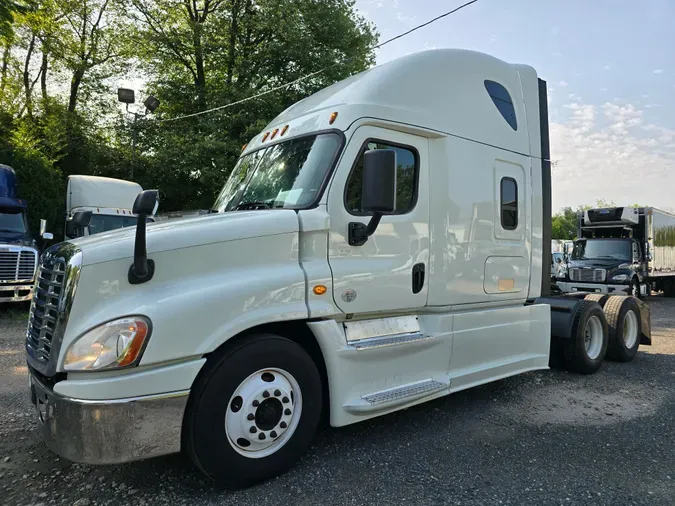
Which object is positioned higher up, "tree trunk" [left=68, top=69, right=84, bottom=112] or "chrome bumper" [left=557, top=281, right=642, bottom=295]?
"tree trunk" [left=68, top=69, right=84, bottom=112]

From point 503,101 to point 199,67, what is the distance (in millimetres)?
19913

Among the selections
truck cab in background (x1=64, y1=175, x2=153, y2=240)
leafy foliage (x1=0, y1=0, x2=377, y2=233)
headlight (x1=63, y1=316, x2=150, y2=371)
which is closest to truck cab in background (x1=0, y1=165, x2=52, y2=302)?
truck cab in background (x1=64, y1=175, x2=153, y2=240)

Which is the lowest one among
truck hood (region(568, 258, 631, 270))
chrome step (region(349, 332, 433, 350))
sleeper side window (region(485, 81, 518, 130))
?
chrome step (region(349, 332, 433, 350))

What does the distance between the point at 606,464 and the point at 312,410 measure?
7.39ft

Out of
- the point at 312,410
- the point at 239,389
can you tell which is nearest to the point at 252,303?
the point at 239,389

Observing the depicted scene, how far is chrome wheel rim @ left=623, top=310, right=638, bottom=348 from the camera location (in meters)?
7.10

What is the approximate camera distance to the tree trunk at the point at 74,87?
908 inches

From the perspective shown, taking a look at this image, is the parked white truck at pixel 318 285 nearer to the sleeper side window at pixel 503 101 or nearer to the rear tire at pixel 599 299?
the sleeper side window at pixel 503 101

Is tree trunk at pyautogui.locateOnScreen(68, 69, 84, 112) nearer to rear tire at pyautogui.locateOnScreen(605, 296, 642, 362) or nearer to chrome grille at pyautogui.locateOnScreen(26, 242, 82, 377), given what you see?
chrome grille at pyautogui.locateOnScreen(26, 242, 82, 377)

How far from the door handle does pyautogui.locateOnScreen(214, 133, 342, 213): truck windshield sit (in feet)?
3.74

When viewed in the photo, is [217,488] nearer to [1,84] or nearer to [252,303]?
[252,303]

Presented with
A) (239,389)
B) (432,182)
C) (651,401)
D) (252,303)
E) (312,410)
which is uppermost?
(432,182)

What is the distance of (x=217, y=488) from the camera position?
3.13 m

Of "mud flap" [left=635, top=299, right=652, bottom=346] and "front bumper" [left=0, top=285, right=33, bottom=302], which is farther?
"front bumper" [left=0, top=285, right=33, bottom=302]
